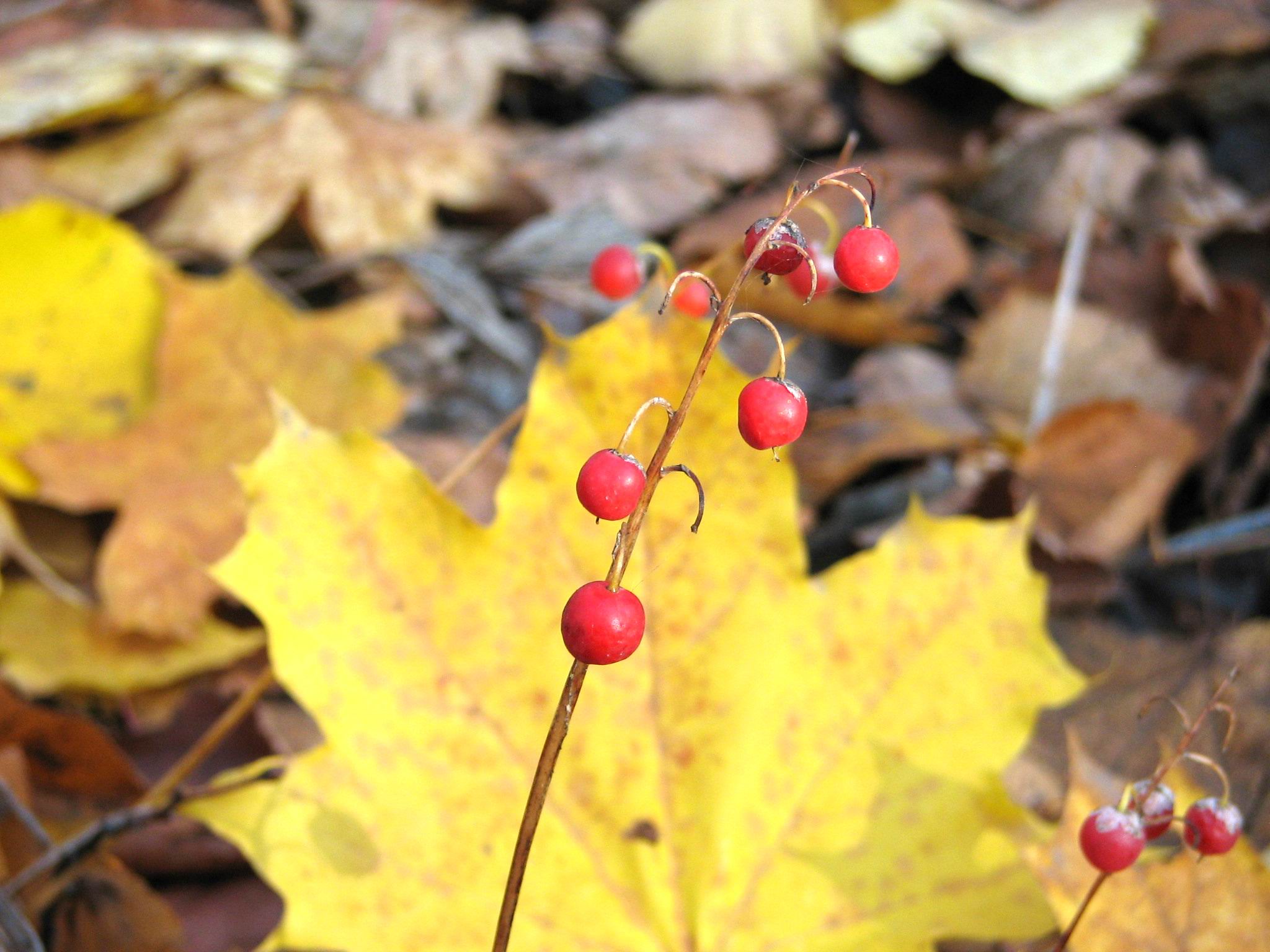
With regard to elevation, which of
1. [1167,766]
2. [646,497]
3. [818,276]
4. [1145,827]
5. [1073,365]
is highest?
[646,497]

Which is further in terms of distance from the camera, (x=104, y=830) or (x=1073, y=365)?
(x=1073, y=365)

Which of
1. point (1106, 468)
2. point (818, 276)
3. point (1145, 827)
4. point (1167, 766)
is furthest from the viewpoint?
point (1106, 468)

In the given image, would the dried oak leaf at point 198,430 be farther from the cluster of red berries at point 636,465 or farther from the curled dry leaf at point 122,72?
the cluster of red berries at point 636,465

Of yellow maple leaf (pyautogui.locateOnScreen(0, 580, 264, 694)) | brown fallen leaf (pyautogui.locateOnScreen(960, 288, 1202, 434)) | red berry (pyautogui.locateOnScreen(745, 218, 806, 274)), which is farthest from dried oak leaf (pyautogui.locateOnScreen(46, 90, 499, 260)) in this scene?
red berry (pyautogui.locateOnScreen(745, 218, 806, 274))

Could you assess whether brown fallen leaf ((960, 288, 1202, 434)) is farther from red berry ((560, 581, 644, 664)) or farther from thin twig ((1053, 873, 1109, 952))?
Result: red berry ((560, 581, 644, 664))

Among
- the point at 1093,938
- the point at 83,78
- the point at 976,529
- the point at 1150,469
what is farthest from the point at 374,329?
the point at 1093,938

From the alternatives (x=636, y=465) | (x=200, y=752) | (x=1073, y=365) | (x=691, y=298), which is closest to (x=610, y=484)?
(x=636, y=465)

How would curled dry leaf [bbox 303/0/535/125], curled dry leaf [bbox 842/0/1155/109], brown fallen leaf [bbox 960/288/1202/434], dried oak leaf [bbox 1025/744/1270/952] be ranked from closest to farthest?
dried oak leaf [bbox 1025/744/1270/952] < brown fallen leaf [bbox 960/288/1202/434] < curled dry leaf [bbox 842/0/1155/109] < curled dry leaf [bbox 303/0/535/125]

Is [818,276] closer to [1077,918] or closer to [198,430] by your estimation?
[1077,918]
